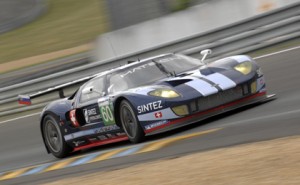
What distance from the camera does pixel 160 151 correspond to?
7980mm

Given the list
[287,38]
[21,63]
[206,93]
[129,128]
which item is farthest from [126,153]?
[21,63]

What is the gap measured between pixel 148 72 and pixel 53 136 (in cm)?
197

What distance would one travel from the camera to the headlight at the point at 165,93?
860 cm

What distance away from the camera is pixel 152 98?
→ 8.66m

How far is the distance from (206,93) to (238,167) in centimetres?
280

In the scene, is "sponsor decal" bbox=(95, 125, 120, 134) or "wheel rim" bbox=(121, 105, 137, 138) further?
"sponsor decal" bbox=(95, 125, 120, 134)

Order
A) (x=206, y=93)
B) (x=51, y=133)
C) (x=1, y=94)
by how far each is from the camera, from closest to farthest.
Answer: (x=206, y=93)
(x=51, y=133)
(x=1, y=94)

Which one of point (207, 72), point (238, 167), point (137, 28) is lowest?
point (238, 167)

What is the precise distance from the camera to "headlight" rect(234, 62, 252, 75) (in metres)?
9.03

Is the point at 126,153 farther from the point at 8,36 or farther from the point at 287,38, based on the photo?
the point at 8,36

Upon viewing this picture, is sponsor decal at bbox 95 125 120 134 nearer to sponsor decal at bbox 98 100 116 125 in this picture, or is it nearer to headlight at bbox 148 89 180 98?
sponsor decal at bbox 98 100 116 125

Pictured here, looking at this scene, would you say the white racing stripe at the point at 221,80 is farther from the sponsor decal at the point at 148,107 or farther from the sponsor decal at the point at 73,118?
the sponsor decal at the point at 73,118

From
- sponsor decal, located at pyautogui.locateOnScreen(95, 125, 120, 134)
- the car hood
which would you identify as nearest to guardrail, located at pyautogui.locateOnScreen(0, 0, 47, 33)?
sponsor decal, located at pyautogui.locateOnScreen(95, 125, 120, 134)

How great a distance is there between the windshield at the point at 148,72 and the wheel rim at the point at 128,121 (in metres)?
0.37
